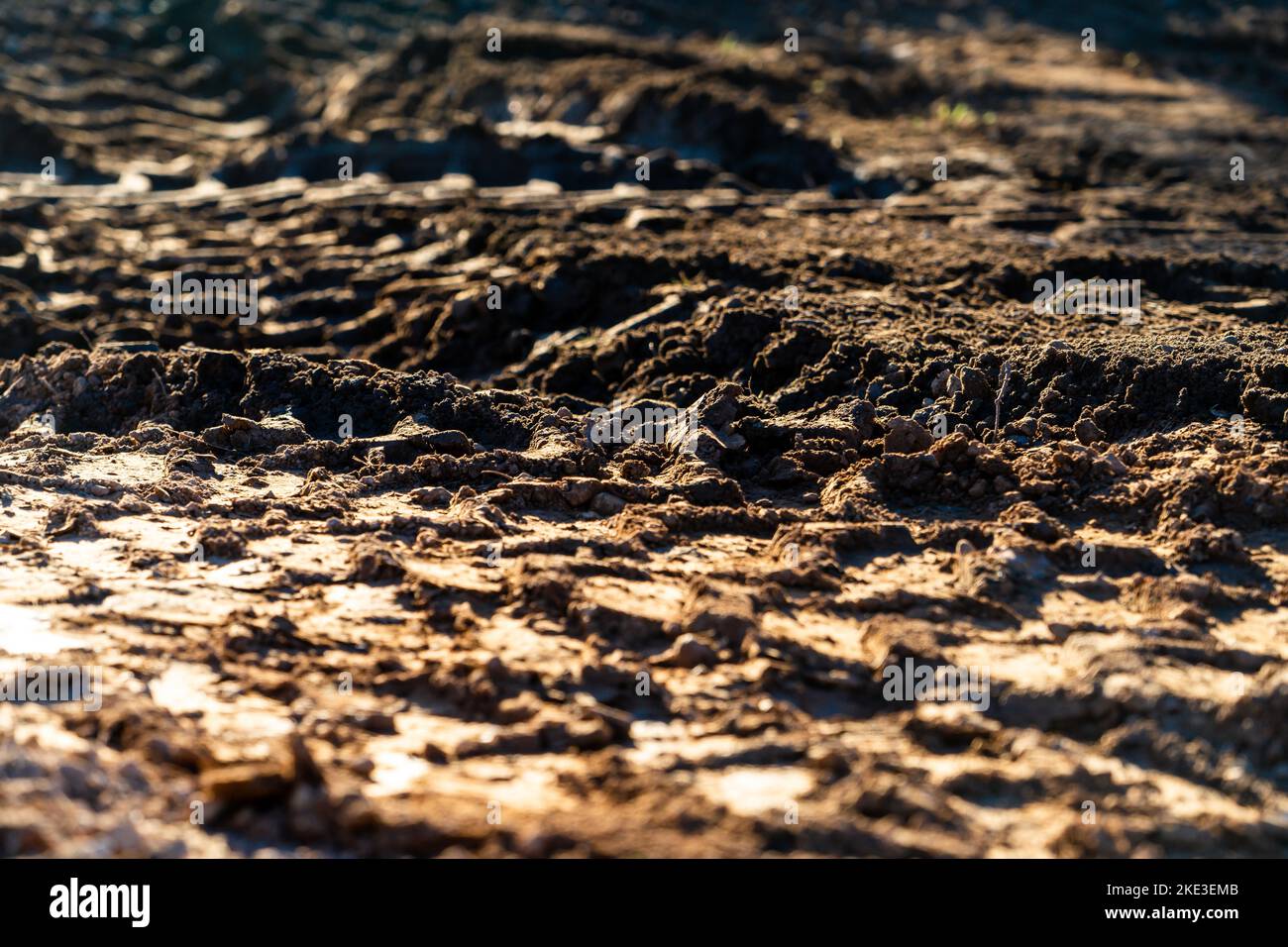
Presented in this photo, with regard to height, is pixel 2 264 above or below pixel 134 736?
above

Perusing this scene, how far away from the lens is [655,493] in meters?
6.49

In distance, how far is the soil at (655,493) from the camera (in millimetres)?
4148

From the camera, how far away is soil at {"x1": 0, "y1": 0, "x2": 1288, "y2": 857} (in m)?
4.15

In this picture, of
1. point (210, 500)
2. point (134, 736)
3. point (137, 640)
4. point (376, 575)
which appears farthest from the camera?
point (210, 500)

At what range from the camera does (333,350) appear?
948cm

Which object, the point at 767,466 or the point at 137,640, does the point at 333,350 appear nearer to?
the point at 767,466

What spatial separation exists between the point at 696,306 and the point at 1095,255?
117 inches

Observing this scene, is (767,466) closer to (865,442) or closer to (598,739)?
(865,442)

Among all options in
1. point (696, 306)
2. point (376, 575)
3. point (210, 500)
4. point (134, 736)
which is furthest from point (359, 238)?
point (134, 736)

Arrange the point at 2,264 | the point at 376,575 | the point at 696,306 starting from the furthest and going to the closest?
1. the point at 2,264
2. the point at 696,306
3. the point at 376,575

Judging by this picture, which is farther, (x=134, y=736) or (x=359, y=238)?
(x=359, y=238)

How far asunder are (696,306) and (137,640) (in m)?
4.70
